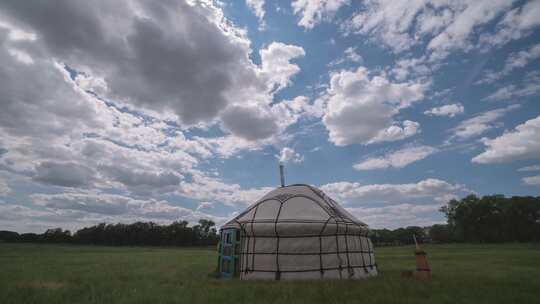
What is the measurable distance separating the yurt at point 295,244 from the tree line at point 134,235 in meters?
64.1

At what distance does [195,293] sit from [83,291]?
2.42 meters

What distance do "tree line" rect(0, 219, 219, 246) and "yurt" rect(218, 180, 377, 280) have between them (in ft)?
210

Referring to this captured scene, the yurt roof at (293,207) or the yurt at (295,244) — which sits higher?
the yurt roof at (293,207)

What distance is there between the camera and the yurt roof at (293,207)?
9584mm

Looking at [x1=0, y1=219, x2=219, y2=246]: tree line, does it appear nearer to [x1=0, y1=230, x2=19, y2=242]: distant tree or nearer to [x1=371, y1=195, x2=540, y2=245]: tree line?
[x1=0, y1=230, x2=19, y2=242]: distant tree

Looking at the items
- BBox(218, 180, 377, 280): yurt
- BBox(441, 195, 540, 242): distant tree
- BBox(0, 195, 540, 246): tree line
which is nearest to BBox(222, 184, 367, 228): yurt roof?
BBox(218, 180, 377, 280): yurt

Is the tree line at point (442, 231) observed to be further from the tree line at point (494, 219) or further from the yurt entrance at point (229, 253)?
the yurt entrance at point (229, 253)

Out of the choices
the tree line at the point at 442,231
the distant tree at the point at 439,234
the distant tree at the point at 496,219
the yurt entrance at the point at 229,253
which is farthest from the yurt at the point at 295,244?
the distant tree at the point at 439,234

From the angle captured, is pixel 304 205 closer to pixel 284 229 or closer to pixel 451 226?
pixel 284 229

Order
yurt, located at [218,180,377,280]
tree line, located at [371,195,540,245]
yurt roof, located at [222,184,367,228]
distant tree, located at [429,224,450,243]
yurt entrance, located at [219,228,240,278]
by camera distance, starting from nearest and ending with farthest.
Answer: yurt, located at [218,180,377,280] < yurt roof, located at [222,184,367,228] < yurt entrance, located at [219,228,240,278] < tree line, located at [371,195,540,245] < distant tree, located at [429,224,450,243]

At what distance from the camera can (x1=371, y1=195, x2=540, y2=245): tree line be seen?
187 ft

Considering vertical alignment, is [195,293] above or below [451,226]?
below

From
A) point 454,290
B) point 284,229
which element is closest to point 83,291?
point 284,229

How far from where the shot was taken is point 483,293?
20.6ft
